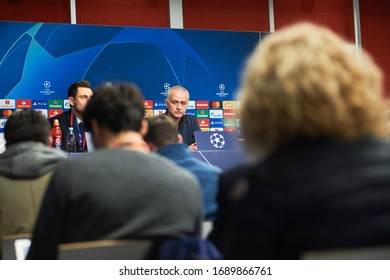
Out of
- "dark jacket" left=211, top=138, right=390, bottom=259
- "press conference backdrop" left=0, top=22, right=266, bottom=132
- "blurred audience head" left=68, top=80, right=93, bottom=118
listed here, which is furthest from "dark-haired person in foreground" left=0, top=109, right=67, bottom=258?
"press conference backdrop" left=0, top=22, right=266, bottom=132

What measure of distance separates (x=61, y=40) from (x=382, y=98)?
5763 millimetres

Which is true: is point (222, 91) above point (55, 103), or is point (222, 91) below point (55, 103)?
above

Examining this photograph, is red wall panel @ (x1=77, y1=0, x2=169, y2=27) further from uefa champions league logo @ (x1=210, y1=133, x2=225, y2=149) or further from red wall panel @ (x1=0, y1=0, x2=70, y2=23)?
uefa champions league logo @ (x1=210, y1=133, x2=225, y2=149)

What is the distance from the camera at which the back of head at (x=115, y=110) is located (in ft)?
5.60

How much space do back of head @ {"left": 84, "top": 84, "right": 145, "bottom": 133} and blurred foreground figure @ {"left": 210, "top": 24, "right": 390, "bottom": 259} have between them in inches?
24.8

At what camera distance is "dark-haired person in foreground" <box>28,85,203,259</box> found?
150cm

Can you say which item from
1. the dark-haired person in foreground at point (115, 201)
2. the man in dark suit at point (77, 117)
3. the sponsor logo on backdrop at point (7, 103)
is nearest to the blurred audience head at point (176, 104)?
the man in dark suit at point (77, 117)

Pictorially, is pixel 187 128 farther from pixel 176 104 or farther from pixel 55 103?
pixel 55 103

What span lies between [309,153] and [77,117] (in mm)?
3928

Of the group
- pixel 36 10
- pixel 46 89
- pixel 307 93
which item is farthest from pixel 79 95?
pixel 307 93

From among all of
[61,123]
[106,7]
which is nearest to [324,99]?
[61,123]

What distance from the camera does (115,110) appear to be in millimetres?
1711

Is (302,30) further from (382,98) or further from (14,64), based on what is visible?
(14,64)

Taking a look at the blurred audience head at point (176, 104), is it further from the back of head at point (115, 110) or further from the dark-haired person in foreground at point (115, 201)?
the dark-haired person in foreground at point (115, 201)
